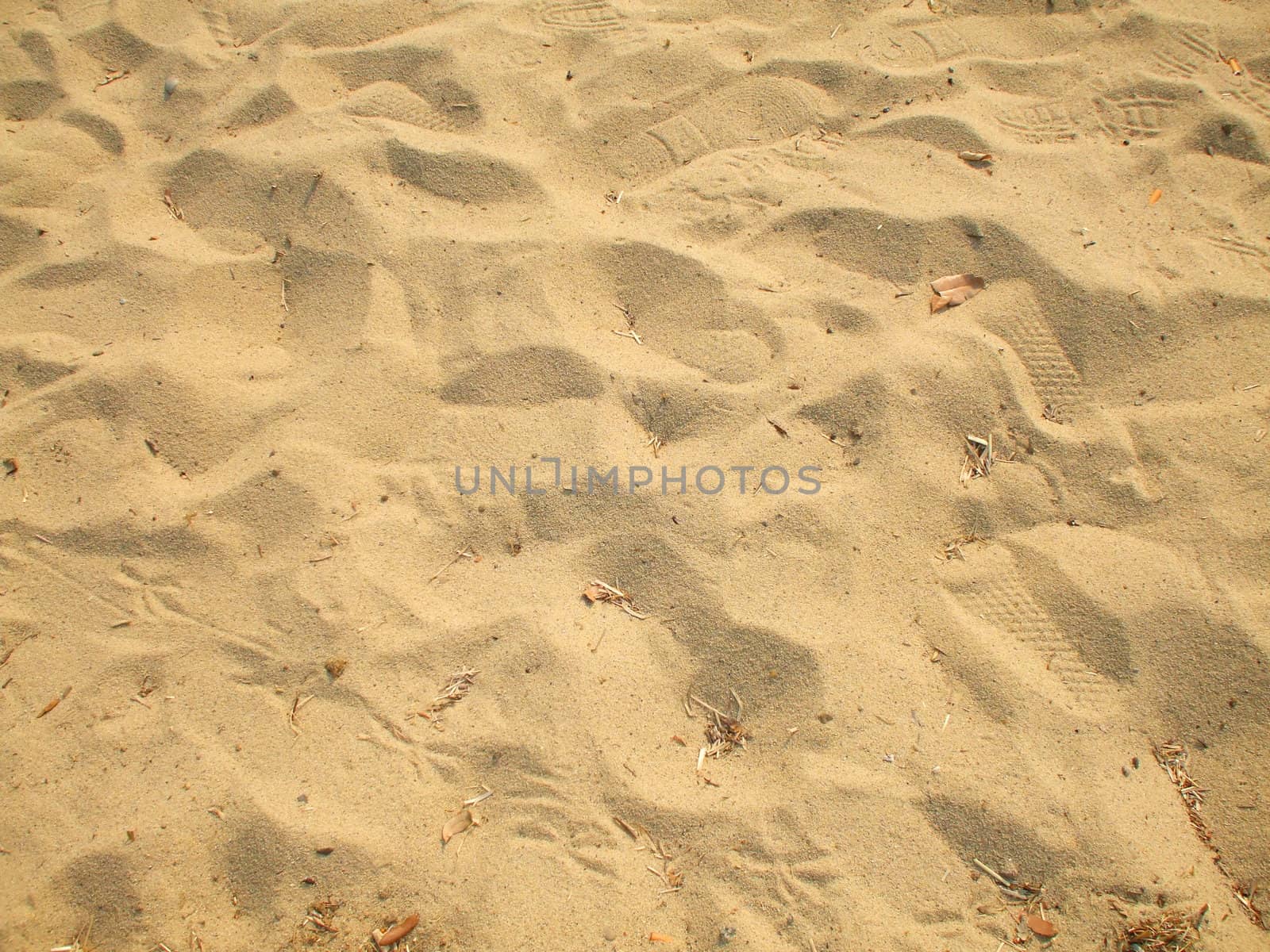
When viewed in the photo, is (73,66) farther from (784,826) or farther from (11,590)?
(784,826)

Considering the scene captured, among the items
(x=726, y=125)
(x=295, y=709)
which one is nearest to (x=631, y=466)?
(x=295, y=709)

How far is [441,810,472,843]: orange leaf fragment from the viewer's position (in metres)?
1.50

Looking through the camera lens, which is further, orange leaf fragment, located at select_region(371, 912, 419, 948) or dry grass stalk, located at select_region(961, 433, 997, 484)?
dry grass stalk, located at select_region(961, 433, 997, 484)

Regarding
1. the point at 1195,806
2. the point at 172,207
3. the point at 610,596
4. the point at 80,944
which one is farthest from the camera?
the point at 172,207

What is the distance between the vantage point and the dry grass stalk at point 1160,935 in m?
1.44

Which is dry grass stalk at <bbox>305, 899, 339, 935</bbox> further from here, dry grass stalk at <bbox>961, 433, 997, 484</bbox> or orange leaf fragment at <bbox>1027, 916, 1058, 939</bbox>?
dry grass stalk at <bbox>961, 433, 997, 484</bbox>

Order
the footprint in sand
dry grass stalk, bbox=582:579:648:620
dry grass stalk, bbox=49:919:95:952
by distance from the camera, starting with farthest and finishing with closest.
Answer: the footprint in sand → dry grass stalk, bbox=582:579:648:620 → dry grass stalk, bbox=49:919:95:952

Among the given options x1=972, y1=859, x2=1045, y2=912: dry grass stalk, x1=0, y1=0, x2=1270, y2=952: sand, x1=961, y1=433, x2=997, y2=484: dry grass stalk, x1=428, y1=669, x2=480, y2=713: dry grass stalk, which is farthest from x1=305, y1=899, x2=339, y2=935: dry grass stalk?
x1=961, y1=433, x2=997, y2=484: dry grass stalk

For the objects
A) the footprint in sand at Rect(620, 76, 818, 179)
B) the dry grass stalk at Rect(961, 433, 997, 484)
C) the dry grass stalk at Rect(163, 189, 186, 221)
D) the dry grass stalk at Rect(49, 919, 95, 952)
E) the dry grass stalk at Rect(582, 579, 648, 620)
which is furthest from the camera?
the footprint in sand at Rect(620, 76, 818, 179)

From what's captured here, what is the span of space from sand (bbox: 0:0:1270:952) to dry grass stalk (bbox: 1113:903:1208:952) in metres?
0.01

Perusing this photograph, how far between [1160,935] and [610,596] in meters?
1.23

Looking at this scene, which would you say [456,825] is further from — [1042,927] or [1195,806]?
[1195,806]

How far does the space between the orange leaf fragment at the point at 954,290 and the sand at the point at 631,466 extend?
0.14 feet

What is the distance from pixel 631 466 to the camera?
1.82 metres
